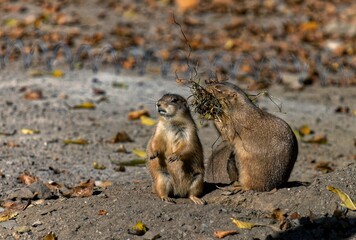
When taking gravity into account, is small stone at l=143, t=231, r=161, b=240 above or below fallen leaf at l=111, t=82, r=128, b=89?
above

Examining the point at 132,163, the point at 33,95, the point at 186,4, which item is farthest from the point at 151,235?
the point at 186,4

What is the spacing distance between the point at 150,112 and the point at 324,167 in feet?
8.96

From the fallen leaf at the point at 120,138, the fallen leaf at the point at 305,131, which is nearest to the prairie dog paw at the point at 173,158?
the fallen leaf at the point at 120,138

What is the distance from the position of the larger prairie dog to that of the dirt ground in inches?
7.4

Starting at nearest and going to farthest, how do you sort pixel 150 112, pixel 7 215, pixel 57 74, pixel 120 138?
pixel 7 215 < pixel 120 138 < pixel 150 112 < pixel 57 74

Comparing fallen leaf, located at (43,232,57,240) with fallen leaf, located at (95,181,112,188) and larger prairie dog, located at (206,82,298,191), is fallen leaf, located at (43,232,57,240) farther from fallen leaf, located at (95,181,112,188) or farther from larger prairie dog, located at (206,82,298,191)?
fallen leaf, located at (95,181,112,188)

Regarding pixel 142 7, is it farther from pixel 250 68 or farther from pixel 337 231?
pixel 337 231

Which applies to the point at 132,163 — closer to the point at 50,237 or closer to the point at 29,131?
the point at 29,131

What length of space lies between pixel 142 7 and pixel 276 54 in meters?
4.10

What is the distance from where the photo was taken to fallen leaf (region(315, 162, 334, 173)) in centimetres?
868

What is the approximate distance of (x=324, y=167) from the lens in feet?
28.8

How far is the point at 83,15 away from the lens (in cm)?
1727

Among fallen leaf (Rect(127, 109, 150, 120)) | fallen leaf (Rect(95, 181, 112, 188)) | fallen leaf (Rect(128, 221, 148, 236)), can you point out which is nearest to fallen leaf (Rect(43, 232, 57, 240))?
fallen leaf (Rect(128, 221, 148, 236))

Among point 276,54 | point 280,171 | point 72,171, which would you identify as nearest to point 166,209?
point 280,171
